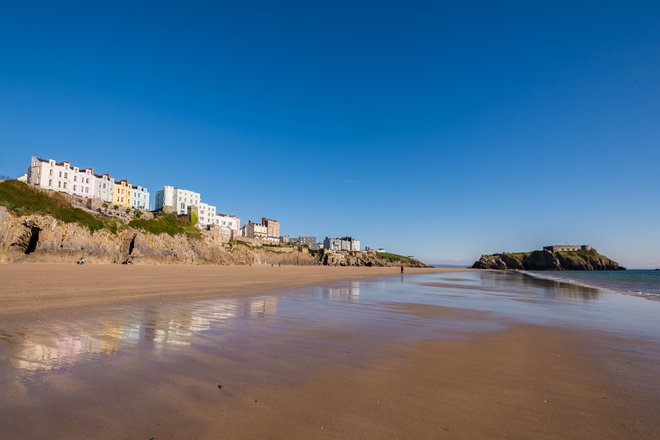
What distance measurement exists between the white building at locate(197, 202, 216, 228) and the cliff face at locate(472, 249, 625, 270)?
108931 mm

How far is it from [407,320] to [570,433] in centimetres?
633

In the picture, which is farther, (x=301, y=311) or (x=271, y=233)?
(x=271, y=233)

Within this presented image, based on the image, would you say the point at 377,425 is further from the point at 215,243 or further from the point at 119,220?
the point at 215,243

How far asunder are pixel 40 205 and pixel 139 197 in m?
60.2

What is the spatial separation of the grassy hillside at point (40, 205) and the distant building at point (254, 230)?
9446cm

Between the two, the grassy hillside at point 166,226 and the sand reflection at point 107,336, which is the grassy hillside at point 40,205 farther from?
the sand reflection at point 107,336

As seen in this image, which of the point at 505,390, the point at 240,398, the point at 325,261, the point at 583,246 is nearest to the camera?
the point at 240,398

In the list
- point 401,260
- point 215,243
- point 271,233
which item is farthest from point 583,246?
point 215,243

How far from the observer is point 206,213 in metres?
109

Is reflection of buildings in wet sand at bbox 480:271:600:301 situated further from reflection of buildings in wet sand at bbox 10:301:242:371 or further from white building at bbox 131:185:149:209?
white building at bbox 131:185:149:209

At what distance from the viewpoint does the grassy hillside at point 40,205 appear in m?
32.7

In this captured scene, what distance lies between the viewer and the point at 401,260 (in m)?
166

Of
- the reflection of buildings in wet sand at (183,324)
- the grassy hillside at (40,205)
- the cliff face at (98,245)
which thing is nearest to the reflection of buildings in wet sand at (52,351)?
the reflection of buildings in wet sand at (183,324)

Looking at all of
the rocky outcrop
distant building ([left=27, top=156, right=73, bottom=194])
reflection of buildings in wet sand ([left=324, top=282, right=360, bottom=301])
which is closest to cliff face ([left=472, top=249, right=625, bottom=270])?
the rocky outcrop
